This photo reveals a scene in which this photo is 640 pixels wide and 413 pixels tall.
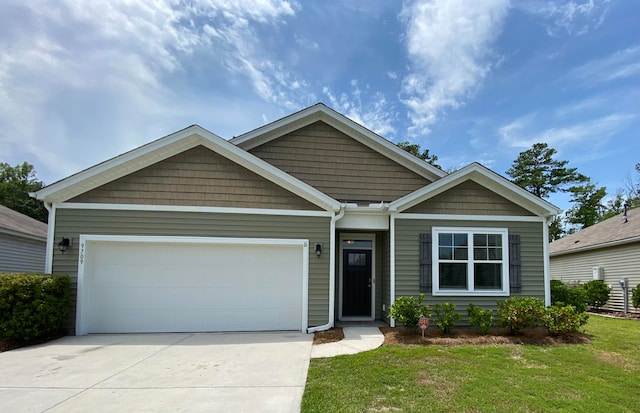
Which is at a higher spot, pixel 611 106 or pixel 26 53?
pixel 611 106

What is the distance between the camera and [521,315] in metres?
7.59

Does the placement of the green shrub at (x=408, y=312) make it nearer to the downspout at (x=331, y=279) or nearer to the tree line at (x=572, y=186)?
the downspout at (x=331, y=279)

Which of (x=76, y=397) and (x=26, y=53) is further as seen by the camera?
(x=26, y=53)

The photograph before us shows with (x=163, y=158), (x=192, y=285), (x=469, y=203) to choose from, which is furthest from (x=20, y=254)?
(x=469, y=203)

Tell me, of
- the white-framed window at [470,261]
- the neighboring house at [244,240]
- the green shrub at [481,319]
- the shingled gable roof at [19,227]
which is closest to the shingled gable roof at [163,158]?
the neighboring house at [244,240]

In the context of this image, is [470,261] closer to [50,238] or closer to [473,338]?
[473,338]

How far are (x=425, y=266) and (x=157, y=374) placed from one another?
600cm

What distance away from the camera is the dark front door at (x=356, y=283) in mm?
10016

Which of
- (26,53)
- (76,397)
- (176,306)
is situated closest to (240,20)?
(26,53)

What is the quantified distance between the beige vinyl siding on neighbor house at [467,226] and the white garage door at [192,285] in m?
2.33

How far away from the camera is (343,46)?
1226 cm

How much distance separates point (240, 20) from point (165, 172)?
536cm

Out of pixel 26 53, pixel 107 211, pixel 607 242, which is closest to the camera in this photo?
pixel 107 211

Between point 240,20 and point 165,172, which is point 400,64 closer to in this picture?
point 240,20
